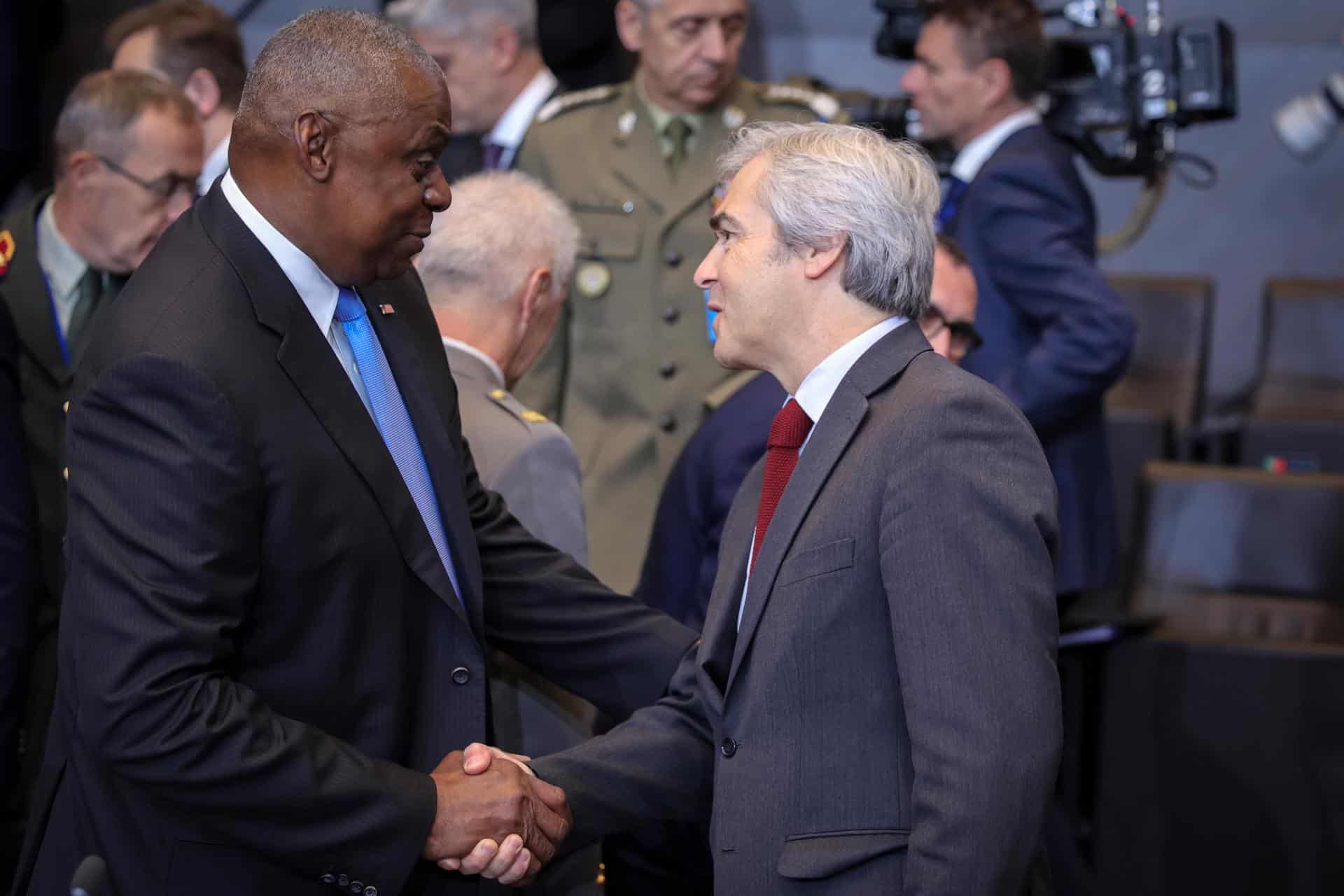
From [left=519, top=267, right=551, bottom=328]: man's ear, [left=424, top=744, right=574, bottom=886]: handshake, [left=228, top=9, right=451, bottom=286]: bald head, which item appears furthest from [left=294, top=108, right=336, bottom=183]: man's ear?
[left=519, top=267, right=551, bottom=328]: man's ear

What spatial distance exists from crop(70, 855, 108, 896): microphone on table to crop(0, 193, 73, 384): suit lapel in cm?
144

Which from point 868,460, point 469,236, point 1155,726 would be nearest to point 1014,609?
point 868,460

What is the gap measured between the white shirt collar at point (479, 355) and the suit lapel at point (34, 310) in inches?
28.8

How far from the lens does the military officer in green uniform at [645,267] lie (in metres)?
3.29

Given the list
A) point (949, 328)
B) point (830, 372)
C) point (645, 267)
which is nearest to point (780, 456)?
point (830, 372)

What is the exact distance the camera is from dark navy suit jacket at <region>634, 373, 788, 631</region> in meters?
2.33

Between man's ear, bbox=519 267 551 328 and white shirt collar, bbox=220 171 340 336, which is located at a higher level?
white shirt collar, bbox=220 171 340 336

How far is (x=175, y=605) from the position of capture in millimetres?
1492

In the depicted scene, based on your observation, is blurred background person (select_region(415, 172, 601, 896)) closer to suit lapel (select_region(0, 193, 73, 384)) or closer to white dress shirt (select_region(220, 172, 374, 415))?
white dress shirt (select_region(220, 172, 374, 415))

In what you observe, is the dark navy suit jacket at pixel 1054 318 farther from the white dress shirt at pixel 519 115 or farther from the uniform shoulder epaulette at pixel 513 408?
the uniform shoulder epaulette at pixel 513 408

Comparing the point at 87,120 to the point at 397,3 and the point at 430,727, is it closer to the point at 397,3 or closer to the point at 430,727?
the point at 397,3

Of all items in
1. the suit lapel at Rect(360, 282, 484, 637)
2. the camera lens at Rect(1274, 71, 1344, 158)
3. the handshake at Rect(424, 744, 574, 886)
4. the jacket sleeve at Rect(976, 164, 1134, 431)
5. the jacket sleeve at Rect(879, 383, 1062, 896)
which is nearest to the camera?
the jacket sleeve at Rect(879, 383, 1062, 896)

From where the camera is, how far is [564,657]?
2.07 meters

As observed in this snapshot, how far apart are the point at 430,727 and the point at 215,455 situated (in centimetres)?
44
